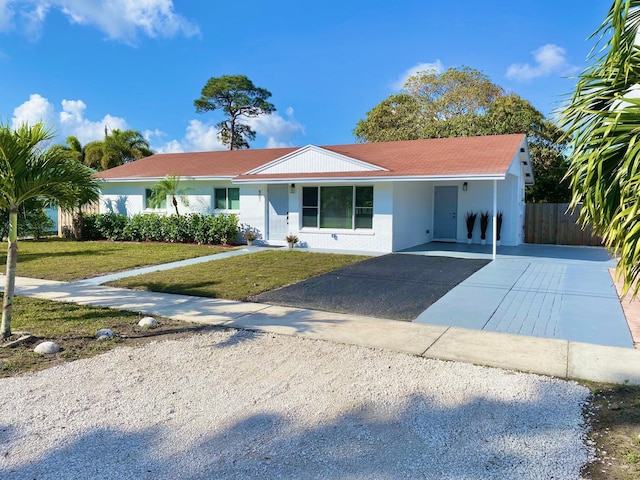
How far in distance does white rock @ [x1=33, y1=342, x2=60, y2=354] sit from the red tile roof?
1110cm

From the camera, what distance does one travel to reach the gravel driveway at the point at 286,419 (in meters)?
3.04

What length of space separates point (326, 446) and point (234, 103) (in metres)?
42.7

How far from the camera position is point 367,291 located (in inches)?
352

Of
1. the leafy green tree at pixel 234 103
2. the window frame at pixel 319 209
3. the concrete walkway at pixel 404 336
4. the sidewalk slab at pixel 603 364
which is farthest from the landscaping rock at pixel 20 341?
the leafy green tree at pixel 234 103

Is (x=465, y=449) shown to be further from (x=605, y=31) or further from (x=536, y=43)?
(x=536, y=43)

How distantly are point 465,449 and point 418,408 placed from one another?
700 millimetres

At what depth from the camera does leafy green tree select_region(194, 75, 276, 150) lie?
138ft

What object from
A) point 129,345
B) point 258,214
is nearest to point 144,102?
point 258,214

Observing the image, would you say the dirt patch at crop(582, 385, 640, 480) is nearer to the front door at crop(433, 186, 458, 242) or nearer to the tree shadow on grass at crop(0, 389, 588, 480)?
the tree shadow on grass at crop(0, 389, 588, 480)

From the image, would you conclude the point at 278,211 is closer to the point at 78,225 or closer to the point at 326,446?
the point at 78,225

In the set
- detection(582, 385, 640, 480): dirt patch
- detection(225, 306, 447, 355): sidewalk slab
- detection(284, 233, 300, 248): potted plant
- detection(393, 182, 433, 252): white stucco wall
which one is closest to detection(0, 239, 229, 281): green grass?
detection(284, 233, 300, 248): potted plant

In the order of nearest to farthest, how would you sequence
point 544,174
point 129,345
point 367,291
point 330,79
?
point 129,345 < point 367,291 < point 544,174 < point 330,79

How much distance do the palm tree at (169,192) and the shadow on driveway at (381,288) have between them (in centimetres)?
1003

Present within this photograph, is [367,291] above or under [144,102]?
under
